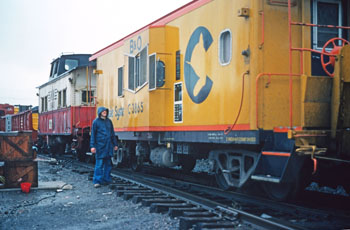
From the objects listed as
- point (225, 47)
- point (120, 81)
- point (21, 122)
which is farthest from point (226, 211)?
point (21, 122)

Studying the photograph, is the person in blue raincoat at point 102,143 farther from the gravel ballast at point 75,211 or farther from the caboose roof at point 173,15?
the caboose roof at point 173,15

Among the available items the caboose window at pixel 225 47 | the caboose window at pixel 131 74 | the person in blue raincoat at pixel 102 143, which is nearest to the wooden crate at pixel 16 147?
the person in blue raincoat at pixel 102 143

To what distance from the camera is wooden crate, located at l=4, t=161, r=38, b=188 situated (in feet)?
29.8

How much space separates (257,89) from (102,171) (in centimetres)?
463

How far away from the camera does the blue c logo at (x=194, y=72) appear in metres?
8.15

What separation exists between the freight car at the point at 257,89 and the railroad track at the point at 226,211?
0.36 meters

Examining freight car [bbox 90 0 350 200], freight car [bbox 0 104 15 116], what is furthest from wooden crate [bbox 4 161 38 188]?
freight car [bbox 0 104 15 116]

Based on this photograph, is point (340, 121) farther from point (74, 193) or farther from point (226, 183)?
point (74, 193)

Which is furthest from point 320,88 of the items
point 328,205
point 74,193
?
point 74,193

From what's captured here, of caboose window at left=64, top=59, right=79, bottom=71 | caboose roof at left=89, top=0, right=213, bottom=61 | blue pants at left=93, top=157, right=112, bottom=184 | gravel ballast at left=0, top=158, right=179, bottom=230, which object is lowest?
gravel ballast at left=0, top=158, right=179, bottom=230

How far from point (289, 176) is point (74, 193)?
4.47 m

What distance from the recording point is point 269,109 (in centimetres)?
679

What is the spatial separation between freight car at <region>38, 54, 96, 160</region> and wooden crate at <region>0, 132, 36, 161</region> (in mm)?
6915

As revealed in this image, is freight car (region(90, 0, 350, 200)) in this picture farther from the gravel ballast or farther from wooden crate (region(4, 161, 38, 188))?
wooden crate (region(4, 161, 38, 188))
